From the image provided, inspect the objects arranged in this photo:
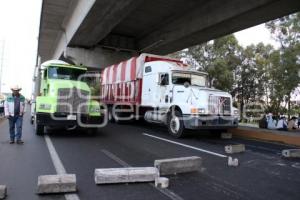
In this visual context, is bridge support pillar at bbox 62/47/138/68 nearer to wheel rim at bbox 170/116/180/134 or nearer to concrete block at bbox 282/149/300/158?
wheel rim at bbox 170/116/180/134

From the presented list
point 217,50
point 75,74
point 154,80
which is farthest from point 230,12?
point 217,50

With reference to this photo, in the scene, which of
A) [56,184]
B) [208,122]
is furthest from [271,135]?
[56,184]

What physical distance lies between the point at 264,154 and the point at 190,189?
17.4 feet

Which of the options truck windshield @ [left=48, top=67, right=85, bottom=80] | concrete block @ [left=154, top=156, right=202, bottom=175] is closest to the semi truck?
truck windshield @ [left=48, top=67, right=85, bottom=80]

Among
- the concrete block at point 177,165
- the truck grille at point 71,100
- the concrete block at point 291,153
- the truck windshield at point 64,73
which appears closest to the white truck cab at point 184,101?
the truck windshield at point 64,73

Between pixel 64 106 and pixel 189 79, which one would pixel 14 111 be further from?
pixel 189 79

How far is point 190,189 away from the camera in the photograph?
6340mm

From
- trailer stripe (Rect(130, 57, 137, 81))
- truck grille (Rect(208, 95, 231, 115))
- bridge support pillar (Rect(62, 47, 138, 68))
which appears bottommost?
truck grille (Rect(208, 95, 231, 115))

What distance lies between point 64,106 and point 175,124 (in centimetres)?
468

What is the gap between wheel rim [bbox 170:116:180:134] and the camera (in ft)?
47.9

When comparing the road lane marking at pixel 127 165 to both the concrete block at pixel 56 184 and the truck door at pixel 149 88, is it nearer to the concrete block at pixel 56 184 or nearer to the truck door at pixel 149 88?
the concrete block at pixel 56 184

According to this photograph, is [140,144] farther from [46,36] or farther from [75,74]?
[46,36]

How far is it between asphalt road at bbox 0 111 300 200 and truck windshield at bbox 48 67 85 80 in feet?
9.34

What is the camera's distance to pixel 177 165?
24.6ft
